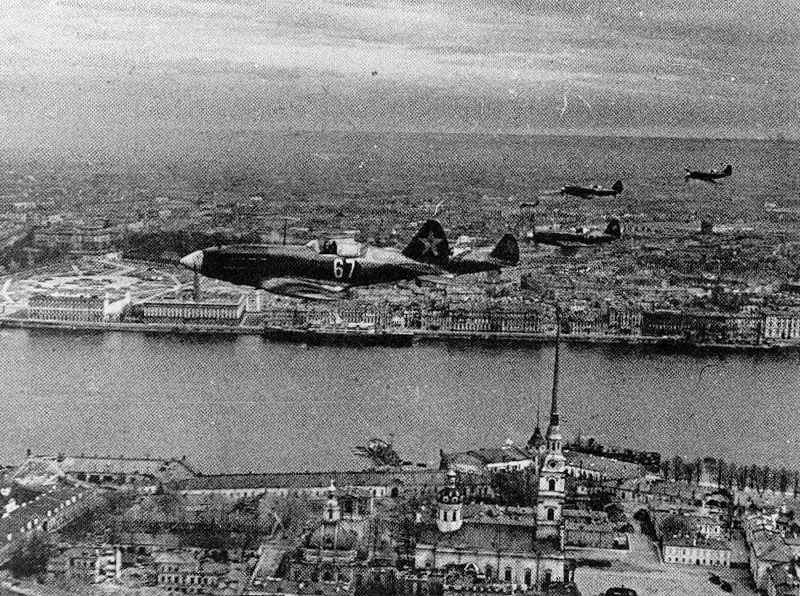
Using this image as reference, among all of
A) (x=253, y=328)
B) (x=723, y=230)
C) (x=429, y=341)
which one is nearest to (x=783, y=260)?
(x=723, y=230)

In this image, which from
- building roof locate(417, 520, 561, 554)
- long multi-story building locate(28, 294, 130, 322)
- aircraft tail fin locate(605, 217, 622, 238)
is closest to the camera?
building roof locate(417, 520, 561, 554)

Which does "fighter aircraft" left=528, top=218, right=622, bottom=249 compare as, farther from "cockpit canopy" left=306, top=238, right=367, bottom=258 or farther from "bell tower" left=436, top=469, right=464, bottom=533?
"bell tower" left=436, top=469, right=464, bottom=533

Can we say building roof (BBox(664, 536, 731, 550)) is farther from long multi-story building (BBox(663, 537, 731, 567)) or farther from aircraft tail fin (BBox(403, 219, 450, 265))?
aircraft tail fin (BBox(403, 219, 450, 265))

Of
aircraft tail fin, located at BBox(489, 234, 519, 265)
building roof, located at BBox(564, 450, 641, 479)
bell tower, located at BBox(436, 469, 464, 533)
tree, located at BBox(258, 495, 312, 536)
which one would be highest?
aircraft tail fin, located at BBox(489, 234, 519, 265)

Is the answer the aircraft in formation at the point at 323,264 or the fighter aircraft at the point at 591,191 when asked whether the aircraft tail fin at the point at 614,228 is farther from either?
the aircraft in formation at the point at 323,264

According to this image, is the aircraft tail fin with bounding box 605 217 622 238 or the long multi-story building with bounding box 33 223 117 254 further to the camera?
the aircraft tail fin with bounding box 605 217 622 238

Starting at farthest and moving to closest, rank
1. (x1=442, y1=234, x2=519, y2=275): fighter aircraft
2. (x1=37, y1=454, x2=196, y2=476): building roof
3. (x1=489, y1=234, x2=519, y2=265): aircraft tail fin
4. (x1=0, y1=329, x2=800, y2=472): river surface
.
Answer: (x1=489, y1=234, x2=519, y2=265): aircraft tail fin → (x1=442, y1=234, x2=519, y2=275): fighter aircraft → (x1=0, y1=329, x2=800, y2=472): river surface → (x1=37, y1=454, x2=196, y2=476): building roof

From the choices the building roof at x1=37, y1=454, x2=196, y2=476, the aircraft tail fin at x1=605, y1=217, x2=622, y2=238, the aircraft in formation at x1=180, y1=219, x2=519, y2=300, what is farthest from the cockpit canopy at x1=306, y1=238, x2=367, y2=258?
the aircraft tail fin at x1=605, y1=217, x2=622, y2=238

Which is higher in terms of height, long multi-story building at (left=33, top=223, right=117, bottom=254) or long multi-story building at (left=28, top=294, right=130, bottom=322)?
long multi-story building at (left=33, top=223, right=117, bottom=254)

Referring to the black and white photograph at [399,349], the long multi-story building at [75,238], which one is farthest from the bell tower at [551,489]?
the long multi-story building at [75,238]
